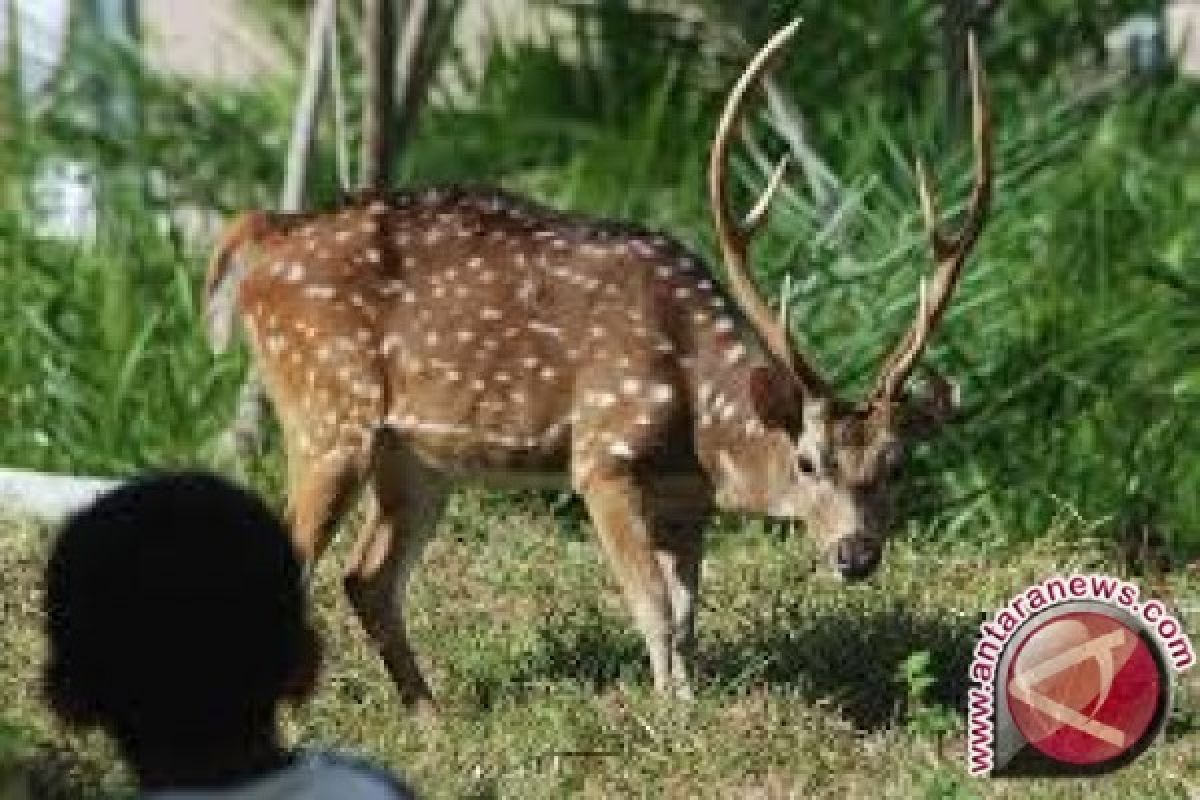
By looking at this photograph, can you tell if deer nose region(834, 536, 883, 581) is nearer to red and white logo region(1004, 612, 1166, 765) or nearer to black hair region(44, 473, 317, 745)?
red and white logo region(1004, 612, 1166, 765)

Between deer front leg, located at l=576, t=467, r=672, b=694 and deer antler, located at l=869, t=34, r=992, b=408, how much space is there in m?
0.53

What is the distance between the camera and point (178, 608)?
A: 3.90 m

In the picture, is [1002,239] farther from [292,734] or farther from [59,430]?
[292,734]

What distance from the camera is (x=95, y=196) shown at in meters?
10.1

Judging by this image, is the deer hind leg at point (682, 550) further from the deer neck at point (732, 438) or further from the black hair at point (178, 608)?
the black hair at point (178, 608)

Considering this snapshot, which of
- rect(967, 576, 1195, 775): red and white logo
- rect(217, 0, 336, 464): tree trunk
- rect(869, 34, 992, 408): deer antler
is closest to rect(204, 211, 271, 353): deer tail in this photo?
rect(217, 0, 336, 464): tree trunk

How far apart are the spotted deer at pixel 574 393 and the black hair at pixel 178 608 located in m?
3.39

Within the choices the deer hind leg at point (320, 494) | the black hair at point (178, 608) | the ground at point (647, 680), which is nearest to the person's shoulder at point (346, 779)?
the black hair at point (178, 608)

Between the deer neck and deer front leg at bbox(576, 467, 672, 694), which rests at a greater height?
the deer neck

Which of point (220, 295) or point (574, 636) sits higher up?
point (220, 295)

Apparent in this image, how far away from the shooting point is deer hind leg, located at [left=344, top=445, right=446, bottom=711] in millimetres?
7562

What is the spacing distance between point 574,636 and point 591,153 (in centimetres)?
364

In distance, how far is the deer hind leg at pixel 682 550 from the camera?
7.58 m

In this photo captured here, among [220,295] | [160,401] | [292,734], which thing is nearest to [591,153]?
[160,401]
